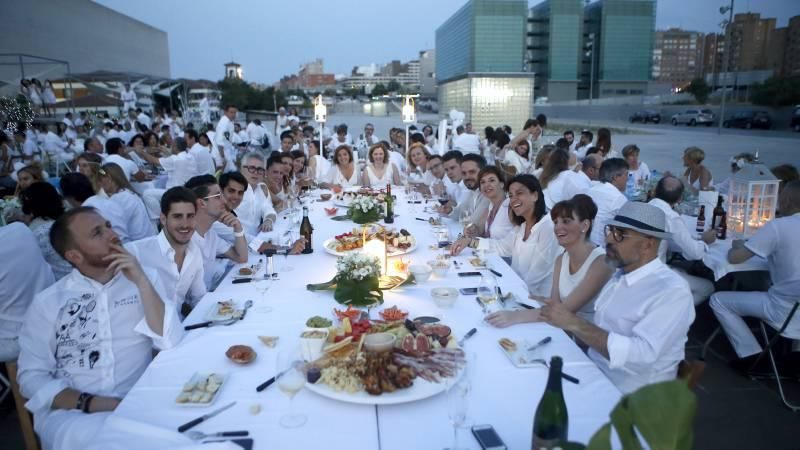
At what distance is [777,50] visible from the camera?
47.3 meters

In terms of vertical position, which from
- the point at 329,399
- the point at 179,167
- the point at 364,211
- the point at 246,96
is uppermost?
the point at 246,96

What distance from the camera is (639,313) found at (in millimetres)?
2168

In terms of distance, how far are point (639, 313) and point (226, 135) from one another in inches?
500

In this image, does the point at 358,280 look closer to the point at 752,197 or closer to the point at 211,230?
the point at 211,230

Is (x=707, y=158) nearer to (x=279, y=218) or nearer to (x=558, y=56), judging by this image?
(x=279, y=218)

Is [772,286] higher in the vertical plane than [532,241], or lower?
lower

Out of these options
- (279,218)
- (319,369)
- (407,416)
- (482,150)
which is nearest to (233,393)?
(319,369)

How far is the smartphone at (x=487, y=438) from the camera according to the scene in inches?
59.0

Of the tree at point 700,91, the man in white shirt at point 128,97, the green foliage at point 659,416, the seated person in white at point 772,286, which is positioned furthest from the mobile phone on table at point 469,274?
the tree at point 700,91

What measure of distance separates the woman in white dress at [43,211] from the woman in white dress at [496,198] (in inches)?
134

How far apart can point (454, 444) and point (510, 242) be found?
276cm

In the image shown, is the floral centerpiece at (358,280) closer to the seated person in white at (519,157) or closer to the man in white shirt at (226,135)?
the seated person in white at (519,157)

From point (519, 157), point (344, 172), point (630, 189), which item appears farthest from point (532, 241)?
point (519, 157)

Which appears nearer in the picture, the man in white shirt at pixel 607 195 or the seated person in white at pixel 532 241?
the seated person in white at pixel 532 241
